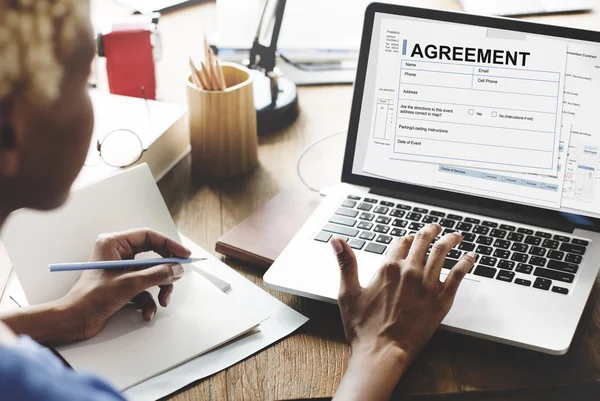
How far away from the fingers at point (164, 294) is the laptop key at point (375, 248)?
0.89 feet

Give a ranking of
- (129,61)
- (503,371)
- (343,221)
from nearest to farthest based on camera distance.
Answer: (503,371)
(343,221)
(129,61)

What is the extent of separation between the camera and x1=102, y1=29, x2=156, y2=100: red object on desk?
1305 millimetres

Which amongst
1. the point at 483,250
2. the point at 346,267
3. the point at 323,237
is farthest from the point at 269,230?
the point at 483,250

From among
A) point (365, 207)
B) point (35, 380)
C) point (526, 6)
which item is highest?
point (526, 6)

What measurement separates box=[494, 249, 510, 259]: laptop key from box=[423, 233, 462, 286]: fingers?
0.09 metres

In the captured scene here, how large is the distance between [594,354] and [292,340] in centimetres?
36

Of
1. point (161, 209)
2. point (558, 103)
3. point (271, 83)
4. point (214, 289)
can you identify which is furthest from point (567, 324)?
point (271, 83)

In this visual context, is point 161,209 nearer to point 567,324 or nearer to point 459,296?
point 459,296

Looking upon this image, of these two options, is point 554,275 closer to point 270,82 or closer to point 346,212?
point 346,212

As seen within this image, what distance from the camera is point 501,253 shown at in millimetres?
923

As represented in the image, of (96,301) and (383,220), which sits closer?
(96,301)

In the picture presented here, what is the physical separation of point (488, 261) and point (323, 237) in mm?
226

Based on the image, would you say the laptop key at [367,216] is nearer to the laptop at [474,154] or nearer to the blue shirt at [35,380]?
the laptop at [474,154]

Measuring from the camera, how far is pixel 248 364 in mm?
814
